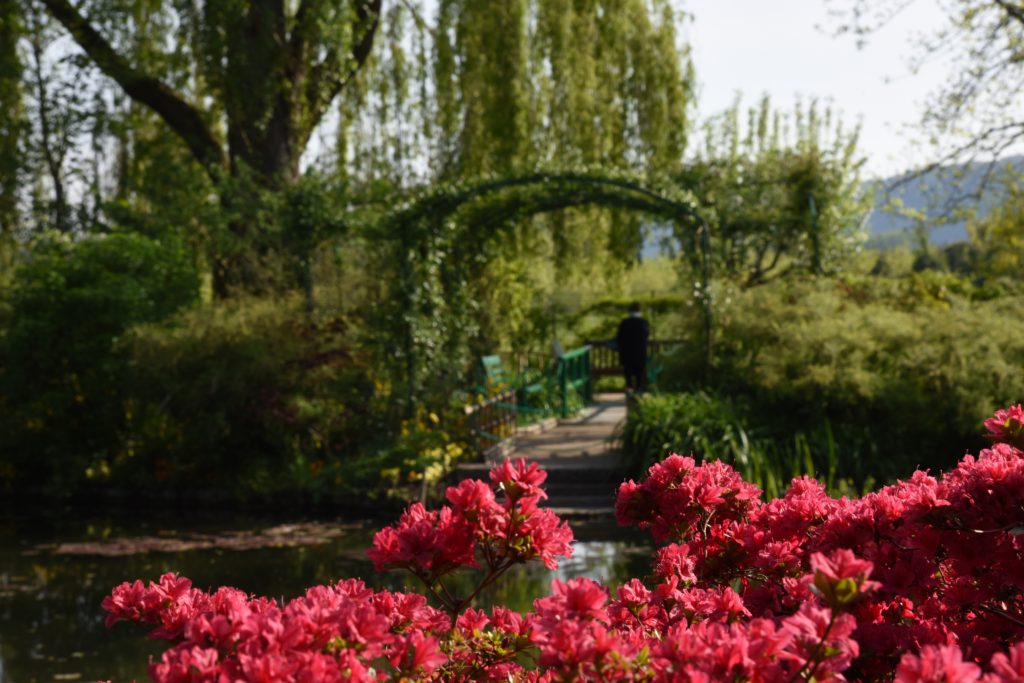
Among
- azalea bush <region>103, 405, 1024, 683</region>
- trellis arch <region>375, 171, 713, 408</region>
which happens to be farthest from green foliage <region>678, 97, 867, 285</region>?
azalea bush <region>103, 405, 1024, 683</region>

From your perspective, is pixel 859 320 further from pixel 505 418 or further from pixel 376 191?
pixel 376 191

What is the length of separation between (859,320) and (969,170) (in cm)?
824

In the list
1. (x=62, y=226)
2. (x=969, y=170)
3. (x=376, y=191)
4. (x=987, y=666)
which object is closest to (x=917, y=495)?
(x=987, y=666)

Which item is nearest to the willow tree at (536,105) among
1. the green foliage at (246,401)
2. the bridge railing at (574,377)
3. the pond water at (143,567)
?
the bridge railing at (574,377)

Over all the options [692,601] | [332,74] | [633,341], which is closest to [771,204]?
[633,341]

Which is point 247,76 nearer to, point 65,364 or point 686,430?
point 65,364

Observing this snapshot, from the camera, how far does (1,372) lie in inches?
542

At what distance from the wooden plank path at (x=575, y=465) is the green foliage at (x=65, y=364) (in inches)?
182

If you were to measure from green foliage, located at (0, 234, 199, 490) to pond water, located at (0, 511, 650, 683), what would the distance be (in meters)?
1.31

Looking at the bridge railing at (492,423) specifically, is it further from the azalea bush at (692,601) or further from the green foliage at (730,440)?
the azalea bush at (692,601)

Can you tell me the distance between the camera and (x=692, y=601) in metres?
2.37

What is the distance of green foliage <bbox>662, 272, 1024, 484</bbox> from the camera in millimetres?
10539

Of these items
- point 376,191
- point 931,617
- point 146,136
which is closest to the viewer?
point 931,617

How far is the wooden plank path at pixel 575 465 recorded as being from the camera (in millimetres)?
11258
